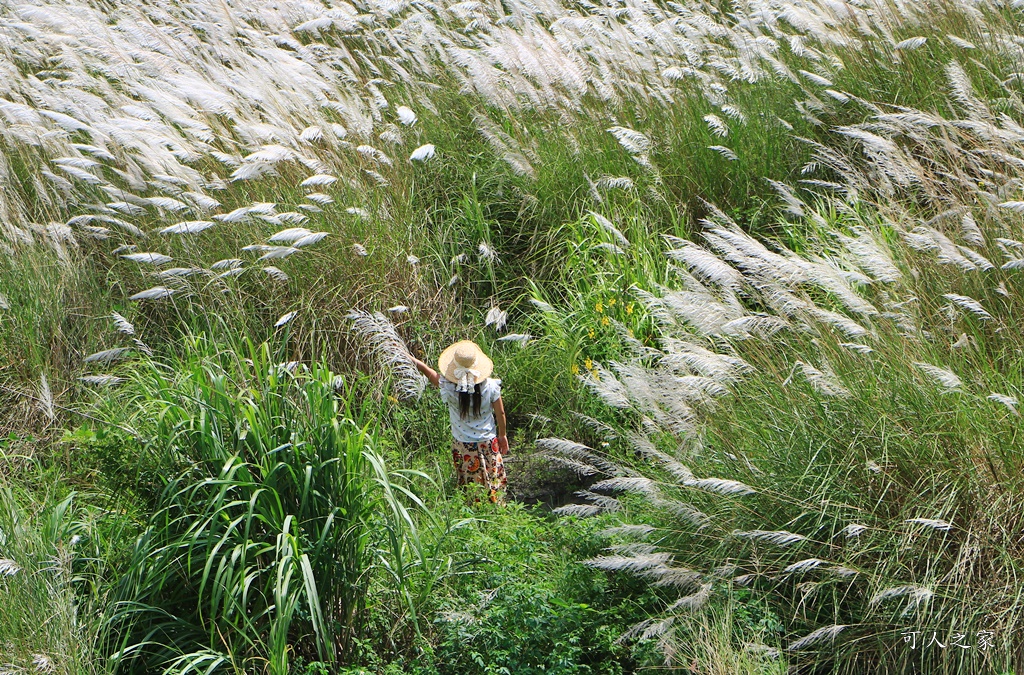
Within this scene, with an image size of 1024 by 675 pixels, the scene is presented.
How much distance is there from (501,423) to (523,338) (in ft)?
1.67

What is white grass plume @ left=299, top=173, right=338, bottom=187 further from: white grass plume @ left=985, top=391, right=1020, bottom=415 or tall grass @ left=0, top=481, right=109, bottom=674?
white grass plume @ left=985, top=391, right=1020, bottom=415

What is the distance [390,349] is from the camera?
5.64 m

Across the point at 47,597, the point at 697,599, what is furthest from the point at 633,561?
the point at 47,597

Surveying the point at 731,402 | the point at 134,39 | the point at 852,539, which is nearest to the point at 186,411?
the point at 731,402

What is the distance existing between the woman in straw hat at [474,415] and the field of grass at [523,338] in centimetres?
23

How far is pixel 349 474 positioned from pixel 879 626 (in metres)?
2.05

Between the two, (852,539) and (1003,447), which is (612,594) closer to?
(852,539)

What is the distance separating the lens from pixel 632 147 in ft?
22.2

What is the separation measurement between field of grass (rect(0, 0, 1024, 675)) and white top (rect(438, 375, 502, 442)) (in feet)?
1.10

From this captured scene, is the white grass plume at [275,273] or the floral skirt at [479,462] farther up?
the white grass plume at [275,273]

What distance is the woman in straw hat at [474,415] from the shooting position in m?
5.78

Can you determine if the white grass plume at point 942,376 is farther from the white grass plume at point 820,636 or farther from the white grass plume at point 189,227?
the white grass plume at point 189,227

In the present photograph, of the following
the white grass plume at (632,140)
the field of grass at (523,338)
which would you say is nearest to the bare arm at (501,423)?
the field of grass at (523,338)

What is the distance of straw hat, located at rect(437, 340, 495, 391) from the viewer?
573 cm
